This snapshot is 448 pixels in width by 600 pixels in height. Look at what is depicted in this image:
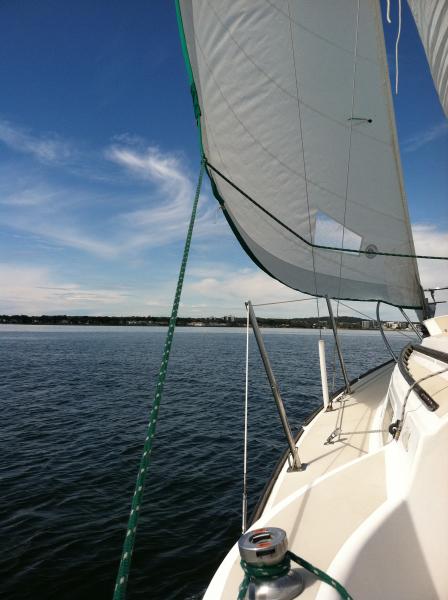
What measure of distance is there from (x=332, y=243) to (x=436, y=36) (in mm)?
3577

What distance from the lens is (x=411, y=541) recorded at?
222cm

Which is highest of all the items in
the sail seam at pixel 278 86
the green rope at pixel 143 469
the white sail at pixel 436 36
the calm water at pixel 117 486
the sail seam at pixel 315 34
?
the sail seam at pixel 315 34

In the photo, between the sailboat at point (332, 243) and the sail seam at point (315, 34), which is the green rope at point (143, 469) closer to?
the sailboat at point (332, 243)

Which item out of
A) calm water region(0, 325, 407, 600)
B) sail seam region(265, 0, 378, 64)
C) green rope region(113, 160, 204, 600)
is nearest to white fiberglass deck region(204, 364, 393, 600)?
green rope region(113, 160, 204, 600)

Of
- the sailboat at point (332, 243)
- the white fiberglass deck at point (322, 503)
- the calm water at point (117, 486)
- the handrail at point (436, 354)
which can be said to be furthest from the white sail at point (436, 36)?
the calm water at point (117, 486)

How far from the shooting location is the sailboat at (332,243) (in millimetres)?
2123

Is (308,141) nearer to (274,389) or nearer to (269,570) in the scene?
(274,389)

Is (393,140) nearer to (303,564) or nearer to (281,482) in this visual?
(281,482)

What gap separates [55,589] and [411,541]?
234 inches

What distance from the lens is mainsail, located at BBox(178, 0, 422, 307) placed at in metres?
5.73

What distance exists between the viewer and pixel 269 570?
5.78 feet

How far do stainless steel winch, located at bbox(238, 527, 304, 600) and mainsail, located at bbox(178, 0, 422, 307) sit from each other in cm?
430

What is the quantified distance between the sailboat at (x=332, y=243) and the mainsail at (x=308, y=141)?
0.03 m

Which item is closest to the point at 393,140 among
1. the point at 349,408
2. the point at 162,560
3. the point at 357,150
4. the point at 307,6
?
the point at 357,150
